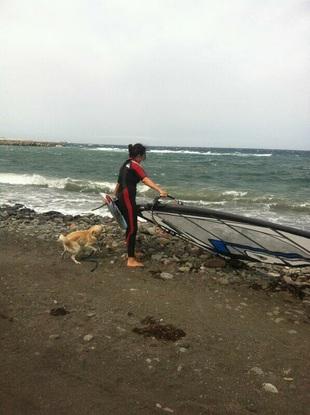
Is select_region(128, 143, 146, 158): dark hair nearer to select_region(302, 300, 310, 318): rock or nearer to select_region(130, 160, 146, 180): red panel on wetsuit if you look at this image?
Answer: select_region(130, 160, 146, 180): red panel on wetsuit

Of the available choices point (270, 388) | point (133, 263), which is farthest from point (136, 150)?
point (270, 388)

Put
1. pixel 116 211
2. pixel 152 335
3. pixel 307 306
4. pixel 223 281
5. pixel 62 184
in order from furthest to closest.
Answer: pixel 62 184, pixel 116 211, pixel 223 281, pixel 307 306, pixel 152 335

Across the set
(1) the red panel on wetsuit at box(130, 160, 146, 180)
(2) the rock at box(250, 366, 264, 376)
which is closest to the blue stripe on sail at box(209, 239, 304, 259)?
(1) the red panel on wetsuit at box(130, 160, 146, 180)

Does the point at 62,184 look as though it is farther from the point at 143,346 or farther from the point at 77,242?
the point at 143,346

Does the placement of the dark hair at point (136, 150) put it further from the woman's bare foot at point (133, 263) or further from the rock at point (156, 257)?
the rock at point (156, 257)

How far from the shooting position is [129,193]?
6531 mm

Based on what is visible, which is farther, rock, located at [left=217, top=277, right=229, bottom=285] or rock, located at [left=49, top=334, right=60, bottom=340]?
rock, located at [left=217, top=277, right=229, bottom=285]

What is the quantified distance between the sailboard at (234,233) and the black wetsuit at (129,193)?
0.88ft

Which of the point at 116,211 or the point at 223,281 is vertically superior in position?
the point at 116,211

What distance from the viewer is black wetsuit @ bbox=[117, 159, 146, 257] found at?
6.45 metres

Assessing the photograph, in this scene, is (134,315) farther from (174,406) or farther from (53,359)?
(174,406)

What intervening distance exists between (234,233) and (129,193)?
1.68 m

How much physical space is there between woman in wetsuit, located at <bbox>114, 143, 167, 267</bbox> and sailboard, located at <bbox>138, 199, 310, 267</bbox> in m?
0.28

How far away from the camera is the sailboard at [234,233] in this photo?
5.88 meters
